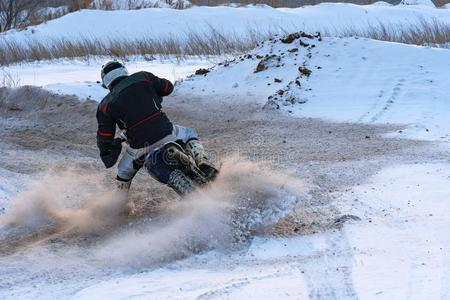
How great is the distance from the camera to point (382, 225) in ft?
17.0

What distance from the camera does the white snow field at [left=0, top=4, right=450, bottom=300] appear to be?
4129 mm

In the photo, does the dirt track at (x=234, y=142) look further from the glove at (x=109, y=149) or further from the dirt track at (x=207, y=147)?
the glove at (x=109, y=149)

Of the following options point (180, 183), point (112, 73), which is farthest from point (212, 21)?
point (180, 183)

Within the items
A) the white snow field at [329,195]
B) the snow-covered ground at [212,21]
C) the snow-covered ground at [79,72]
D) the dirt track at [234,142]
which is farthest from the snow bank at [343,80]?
the snow-covered ground at [212,21]

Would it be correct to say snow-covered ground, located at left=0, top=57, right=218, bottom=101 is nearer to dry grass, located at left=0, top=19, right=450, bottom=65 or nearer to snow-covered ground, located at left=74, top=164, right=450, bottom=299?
dry grass, located at left=0, top=19, right=450, bottom=65

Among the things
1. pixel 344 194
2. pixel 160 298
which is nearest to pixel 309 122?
pixel 344 194

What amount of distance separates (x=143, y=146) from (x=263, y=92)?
5.23 metres

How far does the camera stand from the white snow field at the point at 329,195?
4.13 meters

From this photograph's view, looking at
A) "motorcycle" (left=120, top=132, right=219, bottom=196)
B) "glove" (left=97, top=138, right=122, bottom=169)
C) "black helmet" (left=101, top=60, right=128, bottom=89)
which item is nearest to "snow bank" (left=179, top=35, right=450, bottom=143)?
"motorcycle" (left=120, top=132, right=219, bottom=196)

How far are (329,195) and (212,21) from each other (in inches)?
618

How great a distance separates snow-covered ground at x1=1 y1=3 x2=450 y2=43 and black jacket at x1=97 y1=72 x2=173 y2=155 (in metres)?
14.1

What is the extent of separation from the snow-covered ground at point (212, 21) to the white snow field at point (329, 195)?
533 centimetres

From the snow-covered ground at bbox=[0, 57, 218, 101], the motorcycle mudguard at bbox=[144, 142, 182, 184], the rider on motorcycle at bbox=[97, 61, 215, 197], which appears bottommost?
the snow-covered ground at bbox=[0, 57, 218, 101]

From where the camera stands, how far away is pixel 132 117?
5.89 metres
